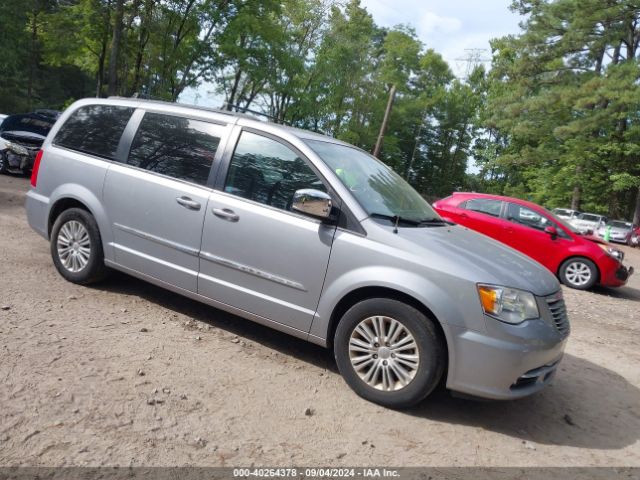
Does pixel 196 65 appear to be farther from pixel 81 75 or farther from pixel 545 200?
pixel 81 75

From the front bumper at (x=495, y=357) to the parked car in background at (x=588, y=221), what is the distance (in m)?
28.6

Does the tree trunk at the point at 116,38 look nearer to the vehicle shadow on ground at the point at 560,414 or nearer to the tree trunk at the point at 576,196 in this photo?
the vehicle shadow on ground at the point at 560,414

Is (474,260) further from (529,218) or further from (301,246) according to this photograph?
(529,218)

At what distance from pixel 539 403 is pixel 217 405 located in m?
2.53

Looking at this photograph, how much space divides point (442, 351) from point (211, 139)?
255 cm


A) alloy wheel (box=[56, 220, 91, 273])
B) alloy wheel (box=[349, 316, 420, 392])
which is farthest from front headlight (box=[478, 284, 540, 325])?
alloy wheel (box=[56, 220, 91, 273])

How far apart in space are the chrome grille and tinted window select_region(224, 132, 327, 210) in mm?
1822

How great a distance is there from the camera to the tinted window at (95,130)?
479cm

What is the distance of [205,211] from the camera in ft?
13.5

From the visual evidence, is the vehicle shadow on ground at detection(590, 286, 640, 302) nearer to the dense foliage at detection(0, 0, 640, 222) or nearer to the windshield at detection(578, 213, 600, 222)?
the dense foliage at detection(0, 0, 640, 222)

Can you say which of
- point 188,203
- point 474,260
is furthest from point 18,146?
point 474,260

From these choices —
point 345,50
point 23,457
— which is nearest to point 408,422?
point 23,457

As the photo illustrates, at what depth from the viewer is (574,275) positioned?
979cm

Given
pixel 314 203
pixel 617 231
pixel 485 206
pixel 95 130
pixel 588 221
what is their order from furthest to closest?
pixel 588 221, pixel 617 231, pixel 485 206, pixel 95 130, pixel 314 203
